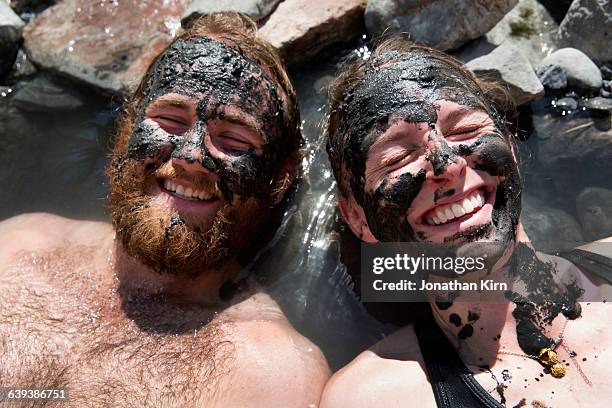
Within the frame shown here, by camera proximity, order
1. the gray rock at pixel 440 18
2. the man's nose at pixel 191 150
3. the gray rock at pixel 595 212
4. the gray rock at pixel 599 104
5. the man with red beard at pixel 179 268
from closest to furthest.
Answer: the man with red beard at pixel 179 268, the man's nose at pixel 191 150, the gray rock at pixel 595 212, the gray rock at pixel 599 104, the gray rock at pixel 440 18

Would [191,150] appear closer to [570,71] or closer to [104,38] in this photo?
[104,38]

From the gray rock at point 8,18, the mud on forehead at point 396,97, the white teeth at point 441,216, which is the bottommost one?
the white teeth at point 441,216

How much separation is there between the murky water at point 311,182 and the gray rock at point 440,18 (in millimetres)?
396

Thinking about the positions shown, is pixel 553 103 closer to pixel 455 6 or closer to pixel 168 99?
pixel 455 6

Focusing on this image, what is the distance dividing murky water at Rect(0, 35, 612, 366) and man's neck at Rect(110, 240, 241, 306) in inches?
16.9

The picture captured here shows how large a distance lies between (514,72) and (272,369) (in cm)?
258

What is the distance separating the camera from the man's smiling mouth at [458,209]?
9.97 ft

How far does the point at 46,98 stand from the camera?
4863 millimetres

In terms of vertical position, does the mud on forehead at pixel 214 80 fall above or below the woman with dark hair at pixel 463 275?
above

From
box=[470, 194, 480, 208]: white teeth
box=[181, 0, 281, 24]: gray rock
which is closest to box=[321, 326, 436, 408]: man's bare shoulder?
box=[470, 194, 480, 208]: white teeth

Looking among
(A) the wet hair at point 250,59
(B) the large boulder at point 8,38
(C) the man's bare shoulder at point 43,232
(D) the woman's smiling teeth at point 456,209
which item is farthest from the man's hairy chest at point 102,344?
(B) the large boulder at point 8,38

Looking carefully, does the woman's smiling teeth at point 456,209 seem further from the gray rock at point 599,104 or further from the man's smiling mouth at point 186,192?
the gray rock at point 599,104

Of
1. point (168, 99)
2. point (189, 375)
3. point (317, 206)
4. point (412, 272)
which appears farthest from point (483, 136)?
point (189, 375)

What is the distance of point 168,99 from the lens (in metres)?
3.54
